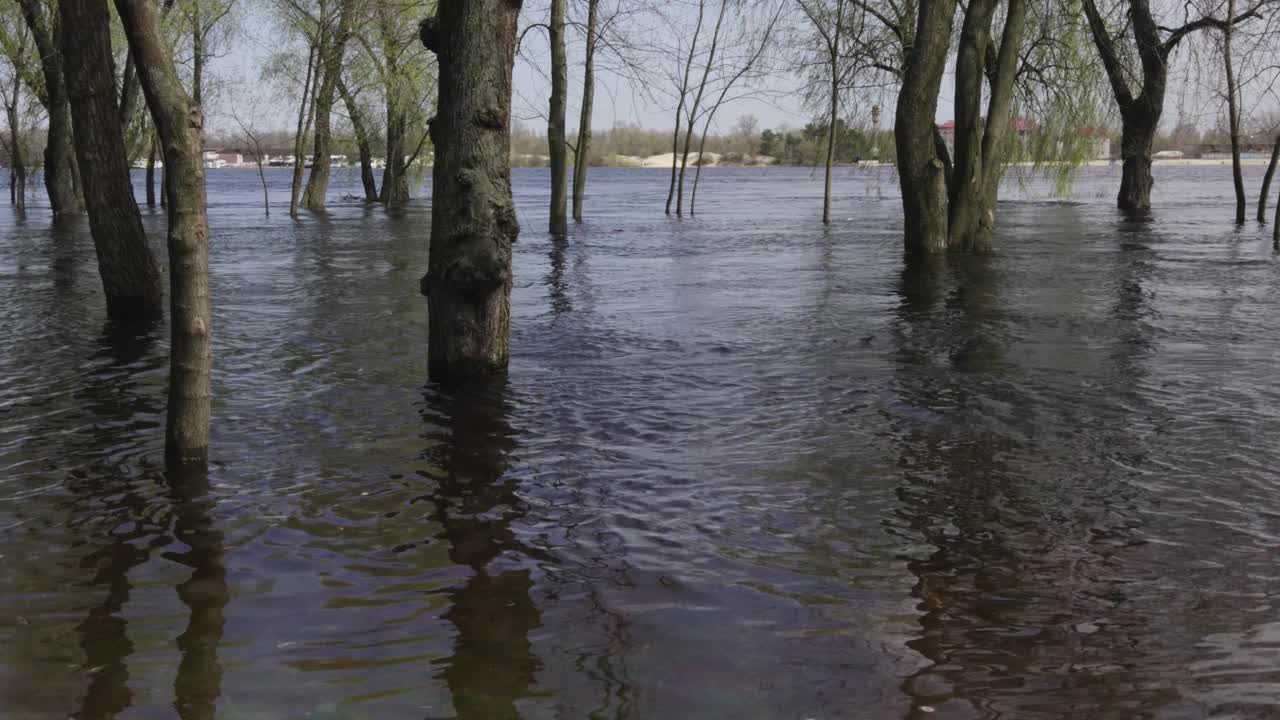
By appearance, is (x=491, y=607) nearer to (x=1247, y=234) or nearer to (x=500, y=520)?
(x=500, y=520)

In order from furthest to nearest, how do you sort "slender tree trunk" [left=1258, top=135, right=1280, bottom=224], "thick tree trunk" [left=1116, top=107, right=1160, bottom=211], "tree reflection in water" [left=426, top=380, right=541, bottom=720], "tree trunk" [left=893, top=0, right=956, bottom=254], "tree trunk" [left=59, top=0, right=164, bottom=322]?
1. "thick tree trunk" [left=1116, top=107, right=1160, bottom=211]
2. "slender tree trunk" [left=1258, top=135, right=1280, bottom=224]
3. "tree trunk" [left=893, top=0, right=956, bottom=254]
4. "tree trunk" [left=59, top=0, right=164, bottom=322]
5. "tree reflection in water" [left=426, top=380, right=541, bottom=720]

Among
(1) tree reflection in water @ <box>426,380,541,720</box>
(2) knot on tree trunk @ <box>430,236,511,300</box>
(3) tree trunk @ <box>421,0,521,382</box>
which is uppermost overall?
(3) tree trunk @ <box>421,0,521,382</box>

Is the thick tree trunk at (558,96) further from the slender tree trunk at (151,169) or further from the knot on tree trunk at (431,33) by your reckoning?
the slender tree trunk at (151,169)

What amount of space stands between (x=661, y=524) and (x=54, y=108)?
3167 centimetres

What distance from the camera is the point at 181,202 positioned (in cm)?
543

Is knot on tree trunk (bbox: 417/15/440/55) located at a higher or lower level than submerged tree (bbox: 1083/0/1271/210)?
lower

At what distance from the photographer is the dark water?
12.3 ft

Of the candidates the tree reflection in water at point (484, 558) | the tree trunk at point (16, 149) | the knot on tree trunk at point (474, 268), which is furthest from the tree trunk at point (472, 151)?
the tree trunk at point (16, 149)

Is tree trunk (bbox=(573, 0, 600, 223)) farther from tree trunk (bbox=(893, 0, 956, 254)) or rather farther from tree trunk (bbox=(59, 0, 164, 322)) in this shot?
tree trunk (bbox=(59, 0, 164, 322))

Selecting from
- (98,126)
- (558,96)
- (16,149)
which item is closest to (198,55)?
→ (16,149)

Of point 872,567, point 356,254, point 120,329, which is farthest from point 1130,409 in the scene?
point 356,254

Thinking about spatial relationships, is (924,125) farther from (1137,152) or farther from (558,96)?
(1137,152)

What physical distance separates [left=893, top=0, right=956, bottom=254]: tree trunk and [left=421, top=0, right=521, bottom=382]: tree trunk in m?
10.9

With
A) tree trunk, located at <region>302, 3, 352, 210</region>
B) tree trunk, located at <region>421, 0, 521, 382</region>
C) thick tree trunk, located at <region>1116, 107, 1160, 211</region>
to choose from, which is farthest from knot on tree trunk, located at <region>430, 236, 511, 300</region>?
thick tree trunk, located at <region>1116, 107, 1160, 211</region>
